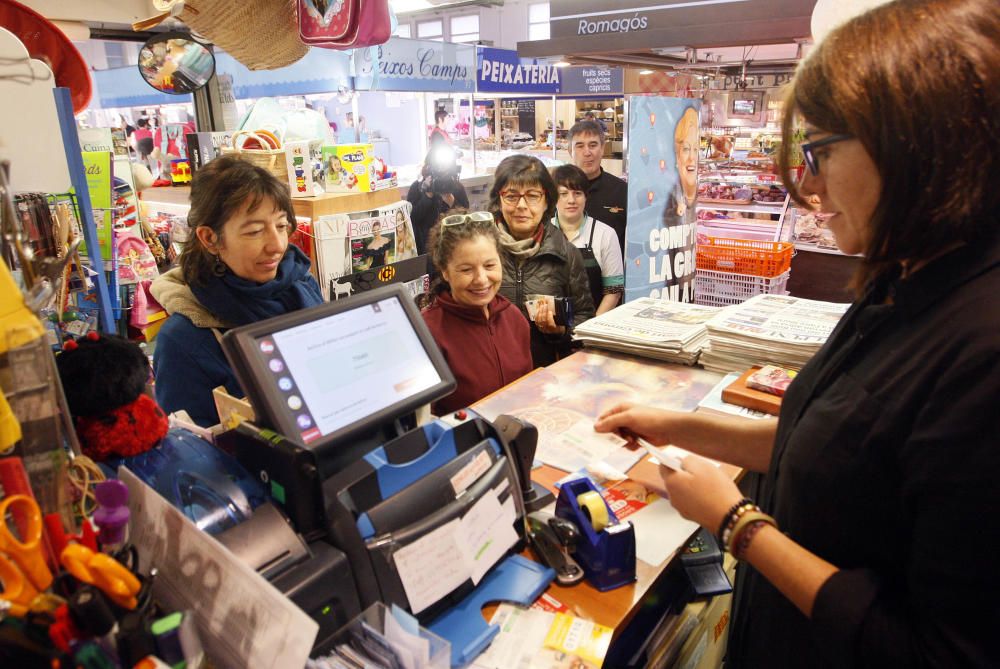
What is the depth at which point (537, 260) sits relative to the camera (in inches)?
116

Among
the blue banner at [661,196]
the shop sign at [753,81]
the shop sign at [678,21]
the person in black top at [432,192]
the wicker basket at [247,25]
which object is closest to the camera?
the wicker basket at [247,25]

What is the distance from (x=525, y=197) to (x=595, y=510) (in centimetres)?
201

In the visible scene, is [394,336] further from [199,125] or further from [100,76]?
[100,76]

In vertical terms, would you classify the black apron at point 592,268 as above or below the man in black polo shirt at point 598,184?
below

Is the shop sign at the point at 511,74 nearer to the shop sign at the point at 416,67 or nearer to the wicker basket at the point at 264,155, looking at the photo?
the shop sign at the point at 416,67

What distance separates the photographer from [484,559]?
3.96 feet

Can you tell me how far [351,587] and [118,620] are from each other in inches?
14.3

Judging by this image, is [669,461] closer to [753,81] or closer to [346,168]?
[346,168]

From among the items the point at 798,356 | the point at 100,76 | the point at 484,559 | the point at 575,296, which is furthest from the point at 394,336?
the point at 100,76

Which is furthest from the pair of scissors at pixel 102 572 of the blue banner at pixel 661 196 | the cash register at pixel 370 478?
the blue banner at pixel 661 196

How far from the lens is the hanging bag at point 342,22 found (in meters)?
2.24

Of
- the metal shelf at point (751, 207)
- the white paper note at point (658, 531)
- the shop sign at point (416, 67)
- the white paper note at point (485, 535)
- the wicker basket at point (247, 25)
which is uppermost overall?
the shop sign at point (416, 67)

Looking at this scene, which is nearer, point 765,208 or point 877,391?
point 877,391

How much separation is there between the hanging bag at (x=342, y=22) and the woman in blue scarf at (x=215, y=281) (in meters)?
0.60
